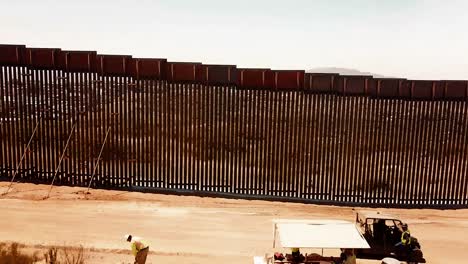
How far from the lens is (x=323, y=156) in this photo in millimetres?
19500

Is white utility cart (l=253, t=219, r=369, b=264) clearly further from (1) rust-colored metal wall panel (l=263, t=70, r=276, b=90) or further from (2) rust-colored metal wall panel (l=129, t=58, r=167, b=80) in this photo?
(2) rust-colored metal wall panel (l=129, t=58, r=167, b=80)

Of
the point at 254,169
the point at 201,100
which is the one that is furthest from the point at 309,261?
the point at 201,100

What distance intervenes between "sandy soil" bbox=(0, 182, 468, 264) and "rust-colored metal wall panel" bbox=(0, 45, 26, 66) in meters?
6.37

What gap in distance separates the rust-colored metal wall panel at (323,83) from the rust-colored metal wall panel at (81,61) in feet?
36.2

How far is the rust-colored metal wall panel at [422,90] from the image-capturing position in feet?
62.3

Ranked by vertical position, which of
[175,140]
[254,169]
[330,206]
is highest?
[175,140]

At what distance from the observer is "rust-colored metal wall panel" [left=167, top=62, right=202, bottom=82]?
777 inches

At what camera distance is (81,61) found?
805 inches

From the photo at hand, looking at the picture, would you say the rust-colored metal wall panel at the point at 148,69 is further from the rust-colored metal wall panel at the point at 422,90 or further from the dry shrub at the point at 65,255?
the rust-colored metal wall panel at the point at 422,90

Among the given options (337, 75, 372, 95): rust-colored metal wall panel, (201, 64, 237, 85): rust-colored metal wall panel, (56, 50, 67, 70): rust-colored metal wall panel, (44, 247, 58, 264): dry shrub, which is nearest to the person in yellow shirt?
(44, 247, 58, 264): dry shrub

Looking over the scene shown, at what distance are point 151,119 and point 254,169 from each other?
5.83 meters

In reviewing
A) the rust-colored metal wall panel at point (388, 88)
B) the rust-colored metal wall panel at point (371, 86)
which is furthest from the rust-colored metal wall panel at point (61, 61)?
the rust-colored metal wall panel at point (388, 88)

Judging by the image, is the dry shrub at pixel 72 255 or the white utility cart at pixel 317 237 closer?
the white utility cart at pixel 317 237

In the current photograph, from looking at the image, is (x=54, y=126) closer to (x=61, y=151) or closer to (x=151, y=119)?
(x=61, y=151)
